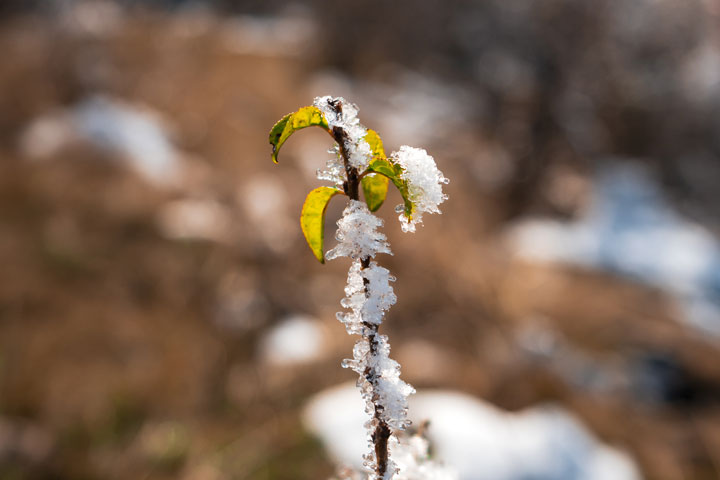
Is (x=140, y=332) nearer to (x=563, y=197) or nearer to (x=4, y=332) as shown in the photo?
(x=4, y=332)

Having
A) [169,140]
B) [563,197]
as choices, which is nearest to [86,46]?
[169,140]

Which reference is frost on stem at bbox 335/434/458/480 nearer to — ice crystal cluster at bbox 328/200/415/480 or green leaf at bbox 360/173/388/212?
ice crystal cluster at bbox 328/200/415/480

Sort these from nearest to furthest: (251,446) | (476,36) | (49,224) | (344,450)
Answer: (344,450)
(251,446)
(49,224)
(476,36)

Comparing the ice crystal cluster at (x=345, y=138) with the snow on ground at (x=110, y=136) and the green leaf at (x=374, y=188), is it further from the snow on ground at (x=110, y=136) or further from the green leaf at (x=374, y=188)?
the snow on ground at (x=110, y=136)

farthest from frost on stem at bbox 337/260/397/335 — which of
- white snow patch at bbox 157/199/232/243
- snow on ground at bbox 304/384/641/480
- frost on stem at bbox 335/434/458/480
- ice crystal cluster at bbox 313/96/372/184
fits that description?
white snow patch at bbox 157/199/232/243

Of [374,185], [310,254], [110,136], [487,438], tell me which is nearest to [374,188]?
[374,185]
